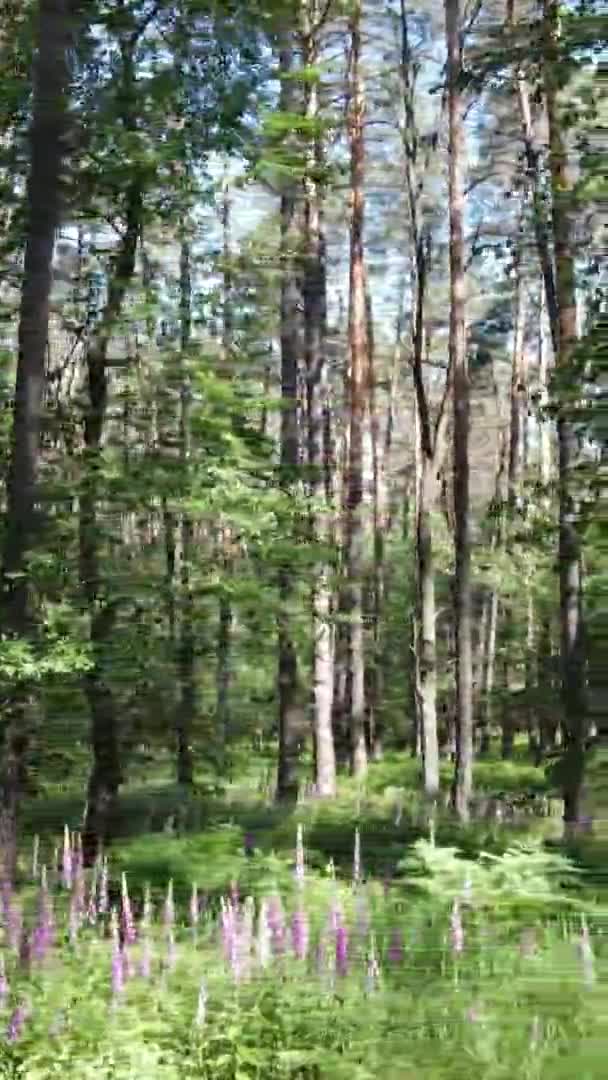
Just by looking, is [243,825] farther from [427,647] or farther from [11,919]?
[427,647]

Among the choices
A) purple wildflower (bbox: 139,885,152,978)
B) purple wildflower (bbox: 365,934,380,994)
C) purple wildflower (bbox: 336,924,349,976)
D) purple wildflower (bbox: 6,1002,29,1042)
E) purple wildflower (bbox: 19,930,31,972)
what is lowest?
purple wildflower (bbox: 6,1002,29,1042)

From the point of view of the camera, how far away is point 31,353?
4785 millimetres

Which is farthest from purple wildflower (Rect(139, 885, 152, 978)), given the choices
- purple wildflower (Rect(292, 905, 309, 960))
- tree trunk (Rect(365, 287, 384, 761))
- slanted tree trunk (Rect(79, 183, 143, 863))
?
tree trunk (Rect(365, 287, 384, 761))

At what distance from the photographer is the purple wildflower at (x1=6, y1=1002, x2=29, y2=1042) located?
2.98 metres

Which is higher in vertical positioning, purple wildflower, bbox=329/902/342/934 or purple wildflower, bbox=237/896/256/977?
purple wildflower, bbox=329/902/342/934

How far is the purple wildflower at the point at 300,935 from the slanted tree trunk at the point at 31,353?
5.22ft

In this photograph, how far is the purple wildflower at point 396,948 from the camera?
102 inches

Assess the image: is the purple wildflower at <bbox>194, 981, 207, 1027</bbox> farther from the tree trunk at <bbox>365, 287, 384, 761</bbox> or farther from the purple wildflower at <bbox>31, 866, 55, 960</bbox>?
the tree trunk at <bbox>365, 287, 384, 761</bbox>

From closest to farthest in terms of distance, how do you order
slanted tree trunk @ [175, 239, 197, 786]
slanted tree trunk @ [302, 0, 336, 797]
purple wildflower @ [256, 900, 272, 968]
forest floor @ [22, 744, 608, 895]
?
purple wildflower @ [256, 900, 272, 968], forest floor @ [22, 744, 608, 895], slanted tree trunk @ [175, 239, 197, 786], slanted tree trunk @ [302, 0, 336, 797]

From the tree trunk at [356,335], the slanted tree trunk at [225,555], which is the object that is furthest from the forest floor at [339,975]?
the tree trunk at [356,335]

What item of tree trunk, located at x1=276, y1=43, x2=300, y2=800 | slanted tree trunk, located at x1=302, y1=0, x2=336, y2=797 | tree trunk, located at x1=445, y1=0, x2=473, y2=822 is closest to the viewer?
tree trunk, located at x1=276, y1=43, x2=300, y2=800

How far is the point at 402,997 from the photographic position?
7.80ft

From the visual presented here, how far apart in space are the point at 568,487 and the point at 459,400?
8.39m

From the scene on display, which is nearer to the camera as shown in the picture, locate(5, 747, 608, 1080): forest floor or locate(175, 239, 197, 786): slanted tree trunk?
locate(5, 747, 608, 1080): forest floor
